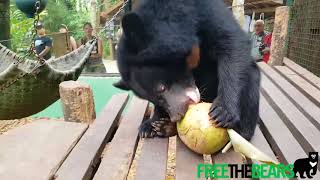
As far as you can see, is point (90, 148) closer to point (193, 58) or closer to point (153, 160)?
point (153, 160)

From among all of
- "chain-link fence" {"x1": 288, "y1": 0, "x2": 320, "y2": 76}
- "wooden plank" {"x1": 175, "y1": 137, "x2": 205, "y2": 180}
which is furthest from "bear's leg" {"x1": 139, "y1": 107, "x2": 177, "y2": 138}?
"chain-link fence" {"x1": 288, "y1": 0, "x2": 320, "y2": 76}

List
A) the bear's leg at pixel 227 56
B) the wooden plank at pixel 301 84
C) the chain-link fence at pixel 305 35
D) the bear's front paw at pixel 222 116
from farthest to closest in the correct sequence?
the chain-link fence at pixel 305 35, the wooden plank at pixel 301 84, the bear's leg at pixel 227 56, the bear's front paw at pixel 222 116

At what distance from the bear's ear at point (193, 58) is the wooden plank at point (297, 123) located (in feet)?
2.22

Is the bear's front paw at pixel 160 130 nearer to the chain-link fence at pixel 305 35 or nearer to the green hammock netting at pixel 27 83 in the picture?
the green hammock netting at pixel 27 83

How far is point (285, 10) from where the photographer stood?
4840 mm

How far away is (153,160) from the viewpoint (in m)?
1.95

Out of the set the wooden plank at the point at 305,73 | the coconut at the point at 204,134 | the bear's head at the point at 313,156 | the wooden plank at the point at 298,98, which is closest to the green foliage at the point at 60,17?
the wooden plank at the point at 305,73

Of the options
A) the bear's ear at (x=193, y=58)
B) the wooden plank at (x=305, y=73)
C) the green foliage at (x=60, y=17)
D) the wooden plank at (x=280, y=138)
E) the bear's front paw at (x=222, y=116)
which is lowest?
the wooden plank at (x=280, y=138)

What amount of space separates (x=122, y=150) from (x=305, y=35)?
143 inches

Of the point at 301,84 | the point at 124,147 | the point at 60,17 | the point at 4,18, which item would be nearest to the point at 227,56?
the point at 124,147

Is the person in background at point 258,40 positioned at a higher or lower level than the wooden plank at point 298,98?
higher

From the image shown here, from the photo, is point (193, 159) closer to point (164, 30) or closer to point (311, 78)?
point (164, 30)

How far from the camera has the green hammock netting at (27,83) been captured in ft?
10.9

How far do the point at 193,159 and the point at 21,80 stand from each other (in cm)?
203
